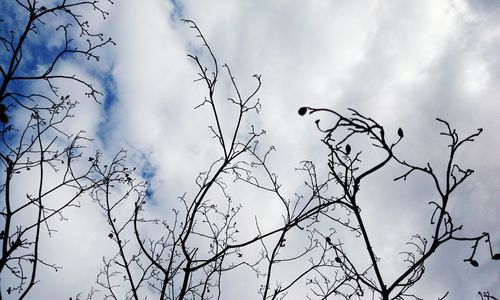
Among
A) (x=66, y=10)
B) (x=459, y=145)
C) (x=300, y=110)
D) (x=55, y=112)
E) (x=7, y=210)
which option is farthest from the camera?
(x=55, y=112)

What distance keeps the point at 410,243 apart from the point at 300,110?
3707 millimetres

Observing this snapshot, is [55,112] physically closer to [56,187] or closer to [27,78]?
[56,187]

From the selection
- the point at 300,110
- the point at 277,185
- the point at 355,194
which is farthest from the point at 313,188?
the point at 300,110

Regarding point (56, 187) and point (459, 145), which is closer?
point (459, 145)

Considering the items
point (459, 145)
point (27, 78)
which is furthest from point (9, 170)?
point (459, 145)

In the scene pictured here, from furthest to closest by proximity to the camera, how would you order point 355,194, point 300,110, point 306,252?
point 306,252, point 355,194, point 300,110

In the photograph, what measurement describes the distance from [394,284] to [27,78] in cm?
352

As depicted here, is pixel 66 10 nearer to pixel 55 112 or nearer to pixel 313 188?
pixel 55 112

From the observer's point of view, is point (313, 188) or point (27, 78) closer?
point (27, 78)

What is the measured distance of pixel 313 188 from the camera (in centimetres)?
520

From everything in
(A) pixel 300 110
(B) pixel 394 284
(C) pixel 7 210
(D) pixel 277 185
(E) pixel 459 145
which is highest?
(D) pixel 277 185

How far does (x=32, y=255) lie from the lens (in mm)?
3660

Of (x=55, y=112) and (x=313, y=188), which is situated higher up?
(x=55, y=112)

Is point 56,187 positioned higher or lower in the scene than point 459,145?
higher
